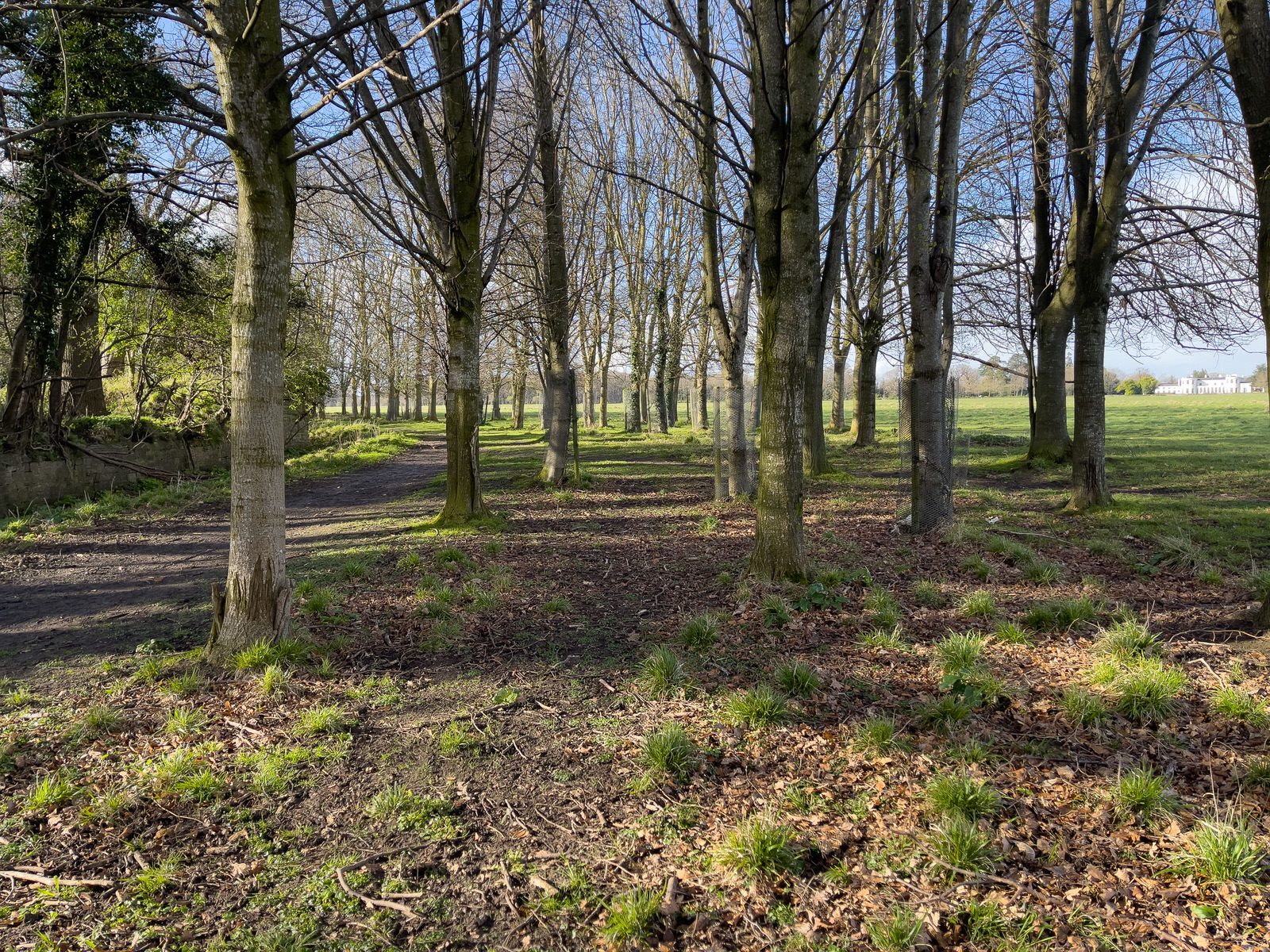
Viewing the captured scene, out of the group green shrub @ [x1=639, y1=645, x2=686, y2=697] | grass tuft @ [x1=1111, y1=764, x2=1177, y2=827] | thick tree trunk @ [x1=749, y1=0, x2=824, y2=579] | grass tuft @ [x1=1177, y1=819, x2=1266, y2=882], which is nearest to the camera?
grass tuft @ [x1=1177, y1=819, x2=1266, y2=882]

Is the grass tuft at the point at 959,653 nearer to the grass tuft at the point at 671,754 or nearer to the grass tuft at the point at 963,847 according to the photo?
the grass tuft at the point at 963,847

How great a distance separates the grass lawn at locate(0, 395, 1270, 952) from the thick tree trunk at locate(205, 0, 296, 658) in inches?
17.1

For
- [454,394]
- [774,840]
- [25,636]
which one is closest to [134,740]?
[25,636]

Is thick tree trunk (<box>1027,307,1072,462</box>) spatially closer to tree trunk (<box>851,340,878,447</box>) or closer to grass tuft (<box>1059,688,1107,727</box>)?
tree trunk (<box>851,340,878,447</box>)

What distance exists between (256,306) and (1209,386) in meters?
91.1

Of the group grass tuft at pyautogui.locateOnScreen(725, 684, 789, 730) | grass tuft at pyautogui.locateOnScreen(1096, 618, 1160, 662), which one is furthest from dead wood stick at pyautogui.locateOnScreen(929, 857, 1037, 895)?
grass tuft at pyautogui.locateOnScreen(1096, 618, 1160, 662)

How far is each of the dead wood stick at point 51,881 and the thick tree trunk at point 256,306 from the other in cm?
195

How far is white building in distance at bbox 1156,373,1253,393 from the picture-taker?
6456 cm

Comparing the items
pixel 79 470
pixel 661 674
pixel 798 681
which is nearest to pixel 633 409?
pixel 79 470

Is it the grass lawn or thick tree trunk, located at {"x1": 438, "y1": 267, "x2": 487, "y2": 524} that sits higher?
thick tree trunk, located at {"x1": 438, "y1": 267, "x2": 487, "y2": 524}

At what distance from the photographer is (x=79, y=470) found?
39.4 feet

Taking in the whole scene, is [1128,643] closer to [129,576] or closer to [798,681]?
[798,681]

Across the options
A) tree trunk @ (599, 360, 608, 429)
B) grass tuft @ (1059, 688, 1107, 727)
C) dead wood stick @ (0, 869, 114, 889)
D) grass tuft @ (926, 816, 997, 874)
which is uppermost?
tree trunk @ (599, 360, 608, 429)

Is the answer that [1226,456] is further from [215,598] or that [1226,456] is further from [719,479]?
[215,598]
